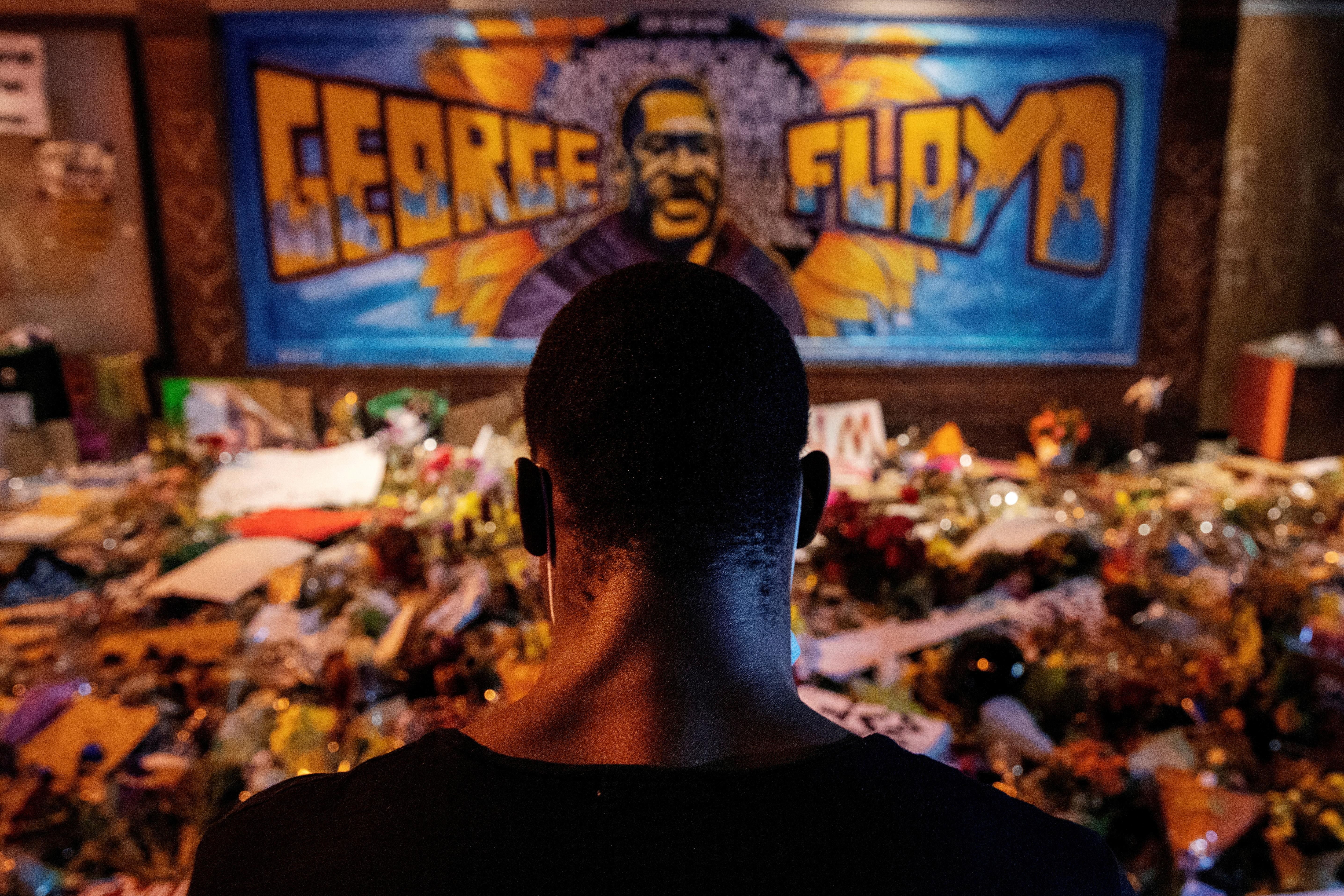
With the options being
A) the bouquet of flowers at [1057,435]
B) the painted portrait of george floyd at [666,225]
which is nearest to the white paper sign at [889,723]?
the bouquet of flowers at [1057,435]

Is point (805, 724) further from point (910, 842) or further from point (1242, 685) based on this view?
→ point (1242, 685)

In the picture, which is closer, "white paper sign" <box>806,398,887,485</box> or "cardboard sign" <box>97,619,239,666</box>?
"cardboard sign" <box>97,619,239,666</box>

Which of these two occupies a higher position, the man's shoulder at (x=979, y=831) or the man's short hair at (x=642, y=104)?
the man's short hair at (x=642, y=104)

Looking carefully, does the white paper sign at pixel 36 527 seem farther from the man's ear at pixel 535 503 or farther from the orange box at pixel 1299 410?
the orange box at pixel 1299 410

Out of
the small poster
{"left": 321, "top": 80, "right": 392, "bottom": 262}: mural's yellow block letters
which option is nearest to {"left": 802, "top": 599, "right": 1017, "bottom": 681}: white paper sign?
{"left": 321, "top": 80, "right": 392, "bottom": 262}: mural's yellow block letters

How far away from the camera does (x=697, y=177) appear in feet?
19.2

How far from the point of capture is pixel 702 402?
0.86 metres

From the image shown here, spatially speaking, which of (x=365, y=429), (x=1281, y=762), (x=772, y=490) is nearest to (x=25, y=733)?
(x=772, y=490)

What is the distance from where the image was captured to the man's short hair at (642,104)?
571cm

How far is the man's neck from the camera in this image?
2.67ft

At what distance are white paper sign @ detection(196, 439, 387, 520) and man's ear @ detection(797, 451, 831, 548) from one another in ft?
12.1

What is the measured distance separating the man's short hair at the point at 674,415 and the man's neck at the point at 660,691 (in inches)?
2.3

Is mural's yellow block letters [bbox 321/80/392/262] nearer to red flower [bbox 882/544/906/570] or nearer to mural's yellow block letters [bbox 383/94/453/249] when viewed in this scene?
Answer: mural's yellow block letters [bbox 383/94/453/249]

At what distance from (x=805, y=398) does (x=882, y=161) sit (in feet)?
17.8
